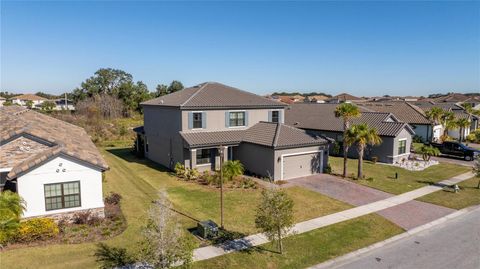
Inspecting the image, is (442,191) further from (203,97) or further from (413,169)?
(203,97)

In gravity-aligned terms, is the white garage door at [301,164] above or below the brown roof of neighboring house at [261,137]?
below

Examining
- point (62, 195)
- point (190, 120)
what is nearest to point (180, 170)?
point (190, 120)

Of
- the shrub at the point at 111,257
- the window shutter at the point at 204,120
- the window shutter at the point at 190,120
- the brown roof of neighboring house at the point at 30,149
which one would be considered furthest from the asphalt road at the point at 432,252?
the window shutter at the point at 190,120

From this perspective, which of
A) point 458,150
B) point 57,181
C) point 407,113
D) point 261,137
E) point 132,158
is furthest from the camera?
point 407,113

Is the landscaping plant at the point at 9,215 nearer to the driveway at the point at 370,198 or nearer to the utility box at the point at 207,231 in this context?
the utility box at the point at 207,231

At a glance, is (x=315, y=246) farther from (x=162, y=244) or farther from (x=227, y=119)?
(x=227, y=119)

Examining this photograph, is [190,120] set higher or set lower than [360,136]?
higher
